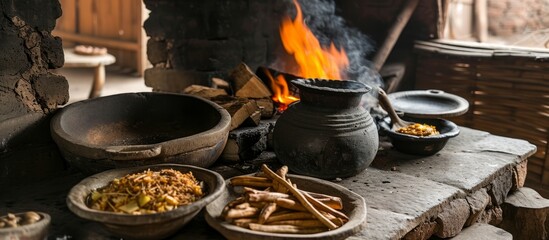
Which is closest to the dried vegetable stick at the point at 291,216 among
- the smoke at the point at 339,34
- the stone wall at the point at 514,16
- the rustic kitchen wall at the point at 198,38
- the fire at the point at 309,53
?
the fire at the point at 309,53

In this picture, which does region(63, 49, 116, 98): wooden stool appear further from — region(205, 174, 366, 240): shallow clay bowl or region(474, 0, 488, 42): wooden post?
region(474, 0, 488, 42): wooden post

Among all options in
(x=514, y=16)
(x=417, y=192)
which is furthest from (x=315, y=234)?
(x=514, y=16)

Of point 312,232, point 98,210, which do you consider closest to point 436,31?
point 312,232

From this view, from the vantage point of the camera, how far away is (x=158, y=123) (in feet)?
9.80

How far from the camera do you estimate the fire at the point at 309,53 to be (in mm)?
4016

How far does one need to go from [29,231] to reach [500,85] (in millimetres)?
3767

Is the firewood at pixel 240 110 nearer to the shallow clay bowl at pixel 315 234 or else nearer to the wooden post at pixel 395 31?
the shallow clay bowl at pixel 315 234

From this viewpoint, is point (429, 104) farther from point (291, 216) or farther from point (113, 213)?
A: point (113, 213)

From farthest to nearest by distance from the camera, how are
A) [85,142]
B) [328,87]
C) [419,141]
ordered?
[419,141] < [328,87] < [85,142]

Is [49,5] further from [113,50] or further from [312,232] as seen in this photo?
[113,50]

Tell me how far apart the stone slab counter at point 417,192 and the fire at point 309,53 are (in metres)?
0.91

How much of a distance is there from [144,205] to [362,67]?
2902 millimetres

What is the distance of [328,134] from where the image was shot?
255 cm

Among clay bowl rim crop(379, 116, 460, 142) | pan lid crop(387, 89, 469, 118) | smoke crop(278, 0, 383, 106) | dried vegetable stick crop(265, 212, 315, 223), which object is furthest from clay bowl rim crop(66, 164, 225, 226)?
smoke crop(278, 0, 383, 106)
